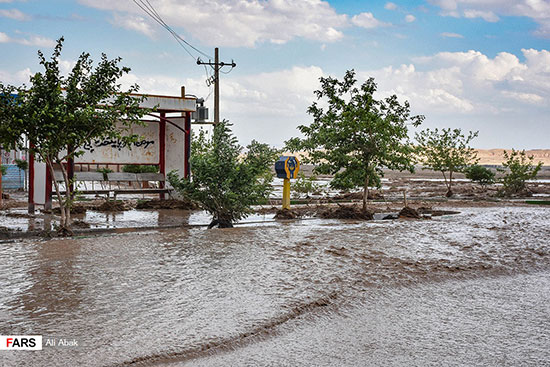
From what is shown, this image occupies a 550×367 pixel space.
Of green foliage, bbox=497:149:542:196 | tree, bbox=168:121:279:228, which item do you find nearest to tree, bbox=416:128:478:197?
green foliage, bbox=497:149:542:196

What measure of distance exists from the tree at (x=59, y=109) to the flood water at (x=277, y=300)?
2.06 m

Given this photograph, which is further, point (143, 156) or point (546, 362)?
point (143, 156)

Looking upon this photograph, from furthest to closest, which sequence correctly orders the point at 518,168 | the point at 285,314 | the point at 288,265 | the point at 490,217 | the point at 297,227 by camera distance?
1. the point at 518,168
2. the point at 490,217
3. the point at 297,227
4. the point at 288,265
5. the point at 285,314

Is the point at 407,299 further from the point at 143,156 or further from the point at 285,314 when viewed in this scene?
the point at 143,156

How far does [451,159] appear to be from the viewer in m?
27.8

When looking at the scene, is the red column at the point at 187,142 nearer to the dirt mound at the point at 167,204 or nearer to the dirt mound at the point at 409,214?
the dirt mound at the point at 167,204

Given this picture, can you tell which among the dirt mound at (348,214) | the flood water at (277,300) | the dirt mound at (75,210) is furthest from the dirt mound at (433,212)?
the dirt mound at (75,210)

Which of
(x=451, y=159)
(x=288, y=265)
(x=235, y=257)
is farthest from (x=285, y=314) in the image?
(x=451, y=159)

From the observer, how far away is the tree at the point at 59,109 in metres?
10.8

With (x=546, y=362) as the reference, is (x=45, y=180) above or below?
above

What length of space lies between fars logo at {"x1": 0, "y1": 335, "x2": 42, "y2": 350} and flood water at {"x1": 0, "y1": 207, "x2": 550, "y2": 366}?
0.12m

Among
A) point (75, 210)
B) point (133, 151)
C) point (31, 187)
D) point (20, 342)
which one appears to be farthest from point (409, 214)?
point (20, 342)

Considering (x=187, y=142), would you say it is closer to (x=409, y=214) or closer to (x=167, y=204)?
(x=167, y=204)

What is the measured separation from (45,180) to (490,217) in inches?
488
